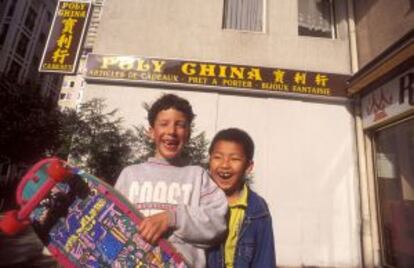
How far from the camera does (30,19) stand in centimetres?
3067

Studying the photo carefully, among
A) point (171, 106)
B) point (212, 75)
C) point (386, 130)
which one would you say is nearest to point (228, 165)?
point (171, 106)

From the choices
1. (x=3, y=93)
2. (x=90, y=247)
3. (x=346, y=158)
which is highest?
(x=3, y=93)

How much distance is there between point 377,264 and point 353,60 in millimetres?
4967

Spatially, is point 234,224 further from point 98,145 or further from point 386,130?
point 386,130

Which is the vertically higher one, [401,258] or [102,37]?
[102,37]

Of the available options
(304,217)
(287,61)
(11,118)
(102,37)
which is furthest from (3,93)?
(304,217)

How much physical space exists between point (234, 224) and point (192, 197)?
384mm

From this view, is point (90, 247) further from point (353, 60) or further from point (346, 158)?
point (353, 60)

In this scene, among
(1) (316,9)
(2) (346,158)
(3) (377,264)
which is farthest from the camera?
(1) (316,9)

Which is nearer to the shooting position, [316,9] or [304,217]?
[304,217]

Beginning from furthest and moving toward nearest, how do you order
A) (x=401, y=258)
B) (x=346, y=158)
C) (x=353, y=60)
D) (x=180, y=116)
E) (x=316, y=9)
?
1. (x=316, y=9)
2. (x=353, y=60)
3. (x=346, y=158)
4. (x=401, y=258)
5. (x=180, y=116)

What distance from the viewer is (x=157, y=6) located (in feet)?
24.7

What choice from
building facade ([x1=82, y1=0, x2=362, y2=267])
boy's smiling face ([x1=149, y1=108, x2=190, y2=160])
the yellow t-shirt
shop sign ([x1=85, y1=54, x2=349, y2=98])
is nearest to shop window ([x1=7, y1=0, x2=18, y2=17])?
building facade ([x1=82, y1=0, x2=362, y2=267])

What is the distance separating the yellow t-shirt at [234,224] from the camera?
1866 millimetres
